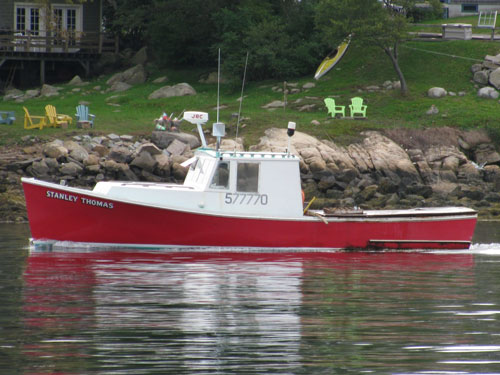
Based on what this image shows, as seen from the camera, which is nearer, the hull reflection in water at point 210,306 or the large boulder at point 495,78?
the hull reflection in water at point 210,306

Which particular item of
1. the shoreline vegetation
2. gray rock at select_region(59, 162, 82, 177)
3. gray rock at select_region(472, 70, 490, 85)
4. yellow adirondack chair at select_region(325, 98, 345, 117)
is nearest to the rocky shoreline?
gray rock at select_region(59, 162, 82, 177)

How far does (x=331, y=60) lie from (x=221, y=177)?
858 inches

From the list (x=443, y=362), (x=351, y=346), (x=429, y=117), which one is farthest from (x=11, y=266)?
(x=429, y=117)

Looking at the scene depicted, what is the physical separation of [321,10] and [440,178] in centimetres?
968

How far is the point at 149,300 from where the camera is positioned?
46.2 feet

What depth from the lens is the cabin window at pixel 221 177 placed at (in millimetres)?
19359

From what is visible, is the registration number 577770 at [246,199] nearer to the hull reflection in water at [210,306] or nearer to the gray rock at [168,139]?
the hull reflection in water at [210,306]

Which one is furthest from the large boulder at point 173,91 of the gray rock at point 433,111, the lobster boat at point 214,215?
the lobster boat at point 214,215

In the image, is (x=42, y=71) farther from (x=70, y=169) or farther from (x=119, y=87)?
(x=70, y=169)

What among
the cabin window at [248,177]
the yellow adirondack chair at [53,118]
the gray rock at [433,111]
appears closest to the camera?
the cabin window at [248,177]

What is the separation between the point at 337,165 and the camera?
30766mm

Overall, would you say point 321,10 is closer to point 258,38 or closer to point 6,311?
point 258,38

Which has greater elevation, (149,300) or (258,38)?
(258,38)

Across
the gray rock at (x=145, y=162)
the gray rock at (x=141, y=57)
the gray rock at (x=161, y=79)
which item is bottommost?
the gray rock at (x=145, y=162)
